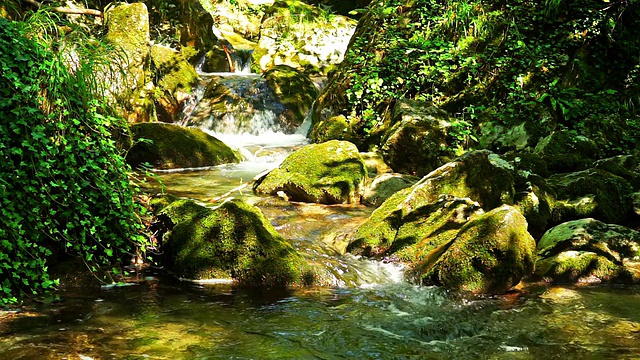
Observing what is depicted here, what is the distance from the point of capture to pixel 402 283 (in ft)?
16.9

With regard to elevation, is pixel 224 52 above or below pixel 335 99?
above

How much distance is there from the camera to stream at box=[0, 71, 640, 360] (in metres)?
3.51

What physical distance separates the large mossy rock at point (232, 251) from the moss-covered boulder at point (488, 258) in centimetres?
132

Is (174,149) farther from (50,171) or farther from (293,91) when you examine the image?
(50,171)

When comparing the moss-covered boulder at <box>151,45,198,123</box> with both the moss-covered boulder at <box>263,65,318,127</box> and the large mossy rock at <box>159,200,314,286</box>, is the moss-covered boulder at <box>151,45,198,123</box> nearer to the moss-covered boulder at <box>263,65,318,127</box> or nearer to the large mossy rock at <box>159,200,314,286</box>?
the moss-covered boulder at <box>263,65,318,127</box>

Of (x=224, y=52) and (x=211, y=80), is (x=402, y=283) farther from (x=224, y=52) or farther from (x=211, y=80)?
(x=224, y=52)

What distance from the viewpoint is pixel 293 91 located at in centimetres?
1480

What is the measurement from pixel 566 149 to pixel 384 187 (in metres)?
A: 3.36

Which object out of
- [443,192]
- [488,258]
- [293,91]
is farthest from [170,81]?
[488,258]

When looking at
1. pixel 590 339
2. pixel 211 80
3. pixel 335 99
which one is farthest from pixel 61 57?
pixel 211 80

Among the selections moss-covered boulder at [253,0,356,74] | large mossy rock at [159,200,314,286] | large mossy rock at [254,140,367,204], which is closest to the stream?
large mossy rock at [159,200,314,286]

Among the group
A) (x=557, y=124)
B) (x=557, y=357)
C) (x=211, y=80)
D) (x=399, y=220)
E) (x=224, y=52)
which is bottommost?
(x=557, y=357)

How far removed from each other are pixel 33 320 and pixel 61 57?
203 cm

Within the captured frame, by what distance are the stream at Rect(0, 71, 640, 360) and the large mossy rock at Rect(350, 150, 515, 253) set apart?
0.50 meters
